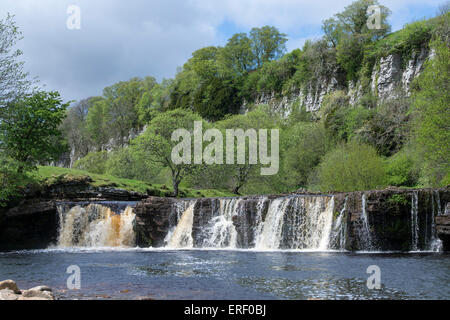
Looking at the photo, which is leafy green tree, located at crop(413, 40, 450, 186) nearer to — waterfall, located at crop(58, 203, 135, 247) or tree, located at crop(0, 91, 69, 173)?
waterfall, located at crop(58, 203, 135, 247)

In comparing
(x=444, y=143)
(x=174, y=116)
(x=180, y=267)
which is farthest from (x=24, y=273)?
(x=174, y=116)

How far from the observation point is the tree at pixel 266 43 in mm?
82438

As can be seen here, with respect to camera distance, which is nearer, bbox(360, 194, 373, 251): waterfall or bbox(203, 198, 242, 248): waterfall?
bbox(360, 194, 373, 251): waterfall

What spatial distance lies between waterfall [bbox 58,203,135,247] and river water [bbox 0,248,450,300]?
28.0ft

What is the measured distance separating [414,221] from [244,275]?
12013mm

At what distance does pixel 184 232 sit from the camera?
29203 mm

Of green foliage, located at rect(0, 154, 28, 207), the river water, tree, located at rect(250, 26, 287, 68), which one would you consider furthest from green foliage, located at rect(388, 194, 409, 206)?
tree, located at rect(250, 26, 287, 68)

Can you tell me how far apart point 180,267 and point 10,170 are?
16.0m

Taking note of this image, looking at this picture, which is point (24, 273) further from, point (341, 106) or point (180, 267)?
point (341, 106)

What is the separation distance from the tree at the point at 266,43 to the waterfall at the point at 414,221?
208ft

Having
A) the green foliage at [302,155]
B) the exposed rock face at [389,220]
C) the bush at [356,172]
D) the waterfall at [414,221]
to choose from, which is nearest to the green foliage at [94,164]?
the green foliage at [302,155]

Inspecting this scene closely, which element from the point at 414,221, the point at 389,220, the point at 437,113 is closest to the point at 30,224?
the point at 389,220

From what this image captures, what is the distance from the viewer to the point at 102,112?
100 meters

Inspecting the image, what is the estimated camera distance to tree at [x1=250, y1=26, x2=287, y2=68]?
82.4 m
